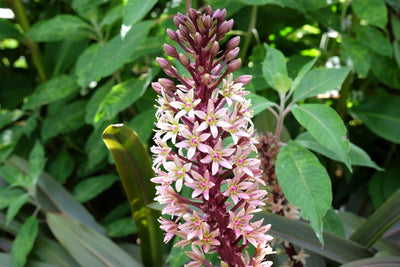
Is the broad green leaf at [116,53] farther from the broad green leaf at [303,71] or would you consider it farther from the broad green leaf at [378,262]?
the broad green leaf at [378,262]

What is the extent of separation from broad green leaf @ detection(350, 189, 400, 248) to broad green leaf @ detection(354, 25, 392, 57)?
0.54 m

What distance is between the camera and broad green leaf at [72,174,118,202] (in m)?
1.73

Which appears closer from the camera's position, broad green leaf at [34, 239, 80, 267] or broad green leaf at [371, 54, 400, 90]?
broad green leaf at [34, 239, 80, 267]

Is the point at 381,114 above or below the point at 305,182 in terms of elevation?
below

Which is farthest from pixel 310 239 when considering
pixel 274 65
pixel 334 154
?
pixel 274 65

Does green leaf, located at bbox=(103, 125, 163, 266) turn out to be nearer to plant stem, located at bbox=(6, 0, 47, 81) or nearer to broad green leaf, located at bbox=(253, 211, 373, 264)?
broad green leaf, located at bbox=(253, 211, 373, 264)

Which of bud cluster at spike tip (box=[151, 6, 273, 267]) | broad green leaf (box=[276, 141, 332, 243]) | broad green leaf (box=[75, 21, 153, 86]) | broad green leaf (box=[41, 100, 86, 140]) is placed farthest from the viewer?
broad green leaf (box=[41, 100, 86, 140])

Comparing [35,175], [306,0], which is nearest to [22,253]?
[35,175]

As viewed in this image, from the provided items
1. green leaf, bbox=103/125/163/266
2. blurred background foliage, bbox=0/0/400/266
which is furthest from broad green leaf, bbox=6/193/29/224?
green leaf, bbox=103/125/163/266

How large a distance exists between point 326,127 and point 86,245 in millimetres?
826

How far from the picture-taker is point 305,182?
1.05m

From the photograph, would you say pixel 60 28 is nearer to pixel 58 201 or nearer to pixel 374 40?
pixel 58 201

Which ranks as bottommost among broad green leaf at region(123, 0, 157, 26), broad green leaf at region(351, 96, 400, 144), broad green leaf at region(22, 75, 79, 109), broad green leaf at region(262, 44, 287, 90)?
broad green leaf at region(351, 96, 400, 144)

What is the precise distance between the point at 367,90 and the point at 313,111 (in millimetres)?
1000
